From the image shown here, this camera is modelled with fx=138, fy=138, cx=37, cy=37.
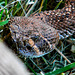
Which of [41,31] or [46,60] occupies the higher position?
[41,31]

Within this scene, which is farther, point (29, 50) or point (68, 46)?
point (68, 46)

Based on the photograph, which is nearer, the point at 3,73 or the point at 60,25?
the point at 3,73

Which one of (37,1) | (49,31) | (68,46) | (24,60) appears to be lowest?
(68,46)

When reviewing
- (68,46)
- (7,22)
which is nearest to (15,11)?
(7,22)

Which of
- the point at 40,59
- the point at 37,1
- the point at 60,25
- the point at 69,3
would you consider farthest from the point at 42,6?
the point at 40,59

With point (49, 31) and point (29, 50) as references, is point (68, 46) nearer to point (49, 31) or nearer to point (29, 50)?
point (49, 31)

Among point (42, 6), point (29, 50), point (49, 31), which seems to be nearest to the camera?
point (29, 50)

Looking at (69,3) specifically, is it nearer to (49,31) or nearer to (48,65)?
(49,31)

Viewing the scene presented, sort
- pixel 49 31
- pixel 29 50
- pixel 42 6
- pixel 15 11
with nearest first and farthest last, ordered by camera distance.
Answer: pixel 29 50 → pixel 49 31 → pixel 15 11 → pixel 42 6

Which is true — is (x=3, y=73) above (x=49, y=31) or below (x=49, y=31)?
above
